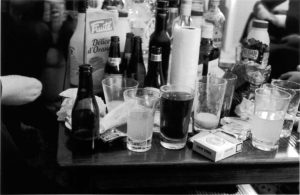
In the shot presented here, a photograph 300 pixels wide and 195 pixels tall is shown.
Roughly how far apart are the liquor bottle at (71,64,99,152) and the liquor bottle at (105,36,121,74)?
0.28m

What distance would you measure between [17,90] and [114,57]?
32cm

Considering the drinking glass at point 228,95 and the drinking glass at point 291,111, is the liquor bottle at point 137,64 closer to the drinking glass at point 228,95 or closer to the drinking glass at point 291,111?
the drinking glass at point 228,95

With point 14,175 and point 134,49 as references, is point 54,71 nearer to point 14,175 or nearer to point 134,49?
point 14,175

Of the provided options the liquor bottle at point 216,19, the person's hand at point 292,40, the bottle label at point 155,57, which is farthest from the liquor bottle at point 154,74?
the person's hand at point 292,40

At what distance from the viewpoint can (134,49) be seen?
1.01 meters

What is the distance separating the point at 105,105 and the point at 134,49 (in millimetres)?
199

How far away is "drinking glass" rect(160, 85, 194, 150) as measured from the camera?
77 cm

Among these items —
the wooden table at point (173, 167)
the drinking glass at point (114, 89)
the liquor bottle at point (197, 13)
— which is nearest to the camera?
the wooden table at point (173, 167)

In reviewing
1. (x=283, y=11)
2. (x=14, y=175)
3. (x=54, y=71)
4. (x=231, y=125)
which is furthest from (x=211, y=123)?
(x=283, y=11)

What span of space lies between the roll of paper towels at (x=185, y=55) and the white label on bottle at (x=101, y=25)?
0.76 feet

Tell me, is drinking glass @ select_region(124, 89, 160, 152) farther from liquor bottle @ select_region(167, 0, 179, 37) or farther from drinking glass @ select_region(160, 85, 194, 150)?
liquor bottle @ select_region(167, 0, 179, 37)

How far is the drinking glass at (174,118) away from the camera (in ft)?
2.52

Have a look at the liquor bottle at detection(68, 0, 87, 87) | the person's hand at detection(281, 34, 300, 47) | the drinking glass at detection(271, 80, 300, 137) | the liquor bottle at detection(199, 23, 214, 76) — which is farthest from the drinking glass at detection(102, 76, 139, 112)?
the person's hand at detection(281, 34, 300, 47)

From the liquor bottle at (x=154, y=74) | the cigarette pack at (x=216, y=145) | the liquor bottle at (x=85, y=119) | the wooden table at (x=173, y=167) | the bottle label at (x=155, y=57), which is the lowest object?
the wooden table at (x=173, y=167)
